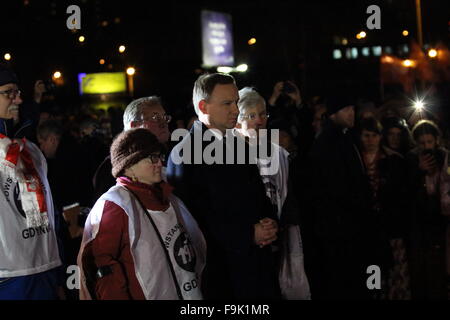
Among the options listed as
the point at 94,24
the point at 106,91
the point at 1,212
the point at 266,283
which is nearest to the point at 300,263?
the point at 266,283

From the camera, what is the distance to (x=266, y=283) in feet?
15.0

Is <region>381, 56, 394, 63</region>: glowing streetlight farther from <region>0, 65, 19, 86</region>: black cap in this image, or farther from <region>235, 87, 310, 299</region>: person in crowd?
<region>0, 65, 19, 86</region>: black cap

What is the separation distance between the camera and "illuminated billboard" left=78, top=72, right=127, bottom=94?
2884cm

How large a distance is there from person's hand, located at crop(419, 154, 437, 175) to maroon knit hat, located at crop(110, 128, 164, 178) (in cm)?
443

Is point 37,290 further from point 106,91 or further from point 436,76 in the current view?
point 436,76

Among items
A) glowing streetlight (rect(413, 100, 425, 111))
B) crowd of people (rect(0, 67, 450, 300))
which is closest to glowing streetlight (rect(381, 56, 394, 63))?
glowing streetlight (rect(413, 100, 425, 111))

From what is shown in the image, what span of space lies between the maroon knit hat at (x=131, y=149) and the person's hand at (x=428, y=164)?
14.5 feet

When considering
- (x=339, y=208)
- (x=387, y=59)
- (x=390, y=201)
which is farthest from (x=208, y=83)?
(x=387, y=59)

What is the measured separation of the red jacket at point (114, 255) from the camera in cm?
360

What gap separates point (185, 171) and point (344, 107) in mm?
2956

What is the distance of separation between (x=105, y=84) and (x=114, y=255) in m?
25.9

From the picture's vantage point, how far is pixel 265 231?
178 inches

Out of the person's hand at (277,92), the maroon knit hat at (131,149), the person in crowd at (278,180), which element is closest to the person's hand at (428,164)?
the person's hand at (277,92)

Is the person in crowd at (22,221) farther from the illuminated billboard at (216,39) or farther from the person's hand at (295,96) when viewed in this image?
the illuminated billboard at (216,39)
